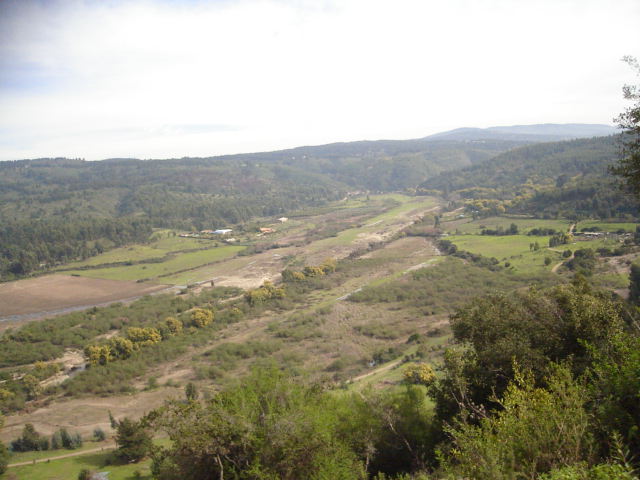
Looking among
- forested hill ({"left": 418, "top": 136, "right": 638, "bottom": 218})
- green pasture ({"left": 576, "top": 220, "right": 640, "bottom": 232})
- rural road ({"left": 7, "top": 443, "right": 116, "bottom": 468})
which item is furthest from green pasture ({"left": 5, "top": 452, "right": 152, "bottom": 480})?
green pasture ({"left": 576, "top": 220, "right": 640, "bottom": 232})

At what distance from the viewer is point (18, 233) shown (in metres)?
114

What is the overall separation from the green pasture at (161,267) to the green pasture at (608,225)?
75340 millimetres

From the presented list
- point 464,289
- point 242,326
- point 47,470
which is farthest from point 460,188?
point 47,470

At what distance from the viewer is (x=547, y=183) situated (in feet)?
434

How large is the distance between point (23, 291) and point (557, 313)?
92.6m

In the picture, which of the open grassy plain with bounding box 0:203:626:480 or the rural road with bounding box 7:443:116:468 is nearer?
the rural road with bounding box 7:443:116:468

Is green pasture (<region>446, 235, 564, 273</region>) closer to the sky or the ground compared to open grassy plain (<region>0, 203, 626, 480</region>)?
closer to the sky

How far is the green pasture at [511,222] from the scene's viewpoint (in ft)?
266

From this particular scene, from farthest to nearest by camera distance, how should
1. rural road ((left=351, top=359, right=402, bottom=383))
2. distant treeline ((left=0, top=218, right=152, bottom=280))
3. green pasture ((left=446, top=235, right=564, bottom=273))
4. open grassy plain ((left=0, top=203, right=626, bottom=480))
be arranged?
distant treeline ((left=0, top=218, right=152, bottom=280)) < green pasture ((left=446, top=235, right=564, bottom=273)) < open grassy plain ((left=0, top=203, right=626, bottom=480)) < rural road ((left=351, top=359, right=402, bottom=383))

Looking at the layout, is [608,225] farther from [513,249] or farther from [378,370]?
[378,370]

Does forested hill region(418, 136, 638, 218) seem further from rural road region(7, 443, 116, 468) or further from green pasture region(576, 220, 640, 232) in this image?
rural road region(7, 443, 116, 468)

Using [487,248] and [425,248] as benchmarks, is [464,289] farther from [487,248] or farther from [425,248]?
[425,248]

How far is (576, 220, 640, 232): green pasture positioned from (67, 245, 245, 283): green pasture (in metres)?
75.3

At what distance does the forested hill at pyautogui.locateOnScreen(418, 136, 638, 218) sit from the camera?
8341 centimetres
